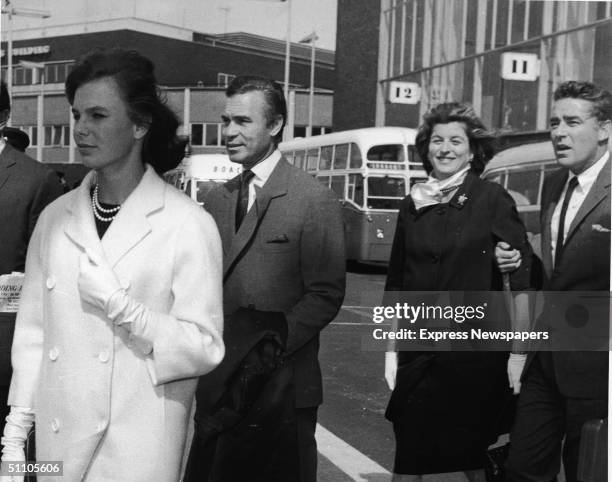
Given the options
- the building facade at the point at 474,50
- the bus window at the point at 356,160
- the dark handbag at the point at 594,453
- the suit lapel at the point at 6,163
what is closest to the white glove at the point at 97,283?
the suit lapel at the point at 6,163

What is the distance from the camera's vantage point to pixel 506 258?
3369 mm

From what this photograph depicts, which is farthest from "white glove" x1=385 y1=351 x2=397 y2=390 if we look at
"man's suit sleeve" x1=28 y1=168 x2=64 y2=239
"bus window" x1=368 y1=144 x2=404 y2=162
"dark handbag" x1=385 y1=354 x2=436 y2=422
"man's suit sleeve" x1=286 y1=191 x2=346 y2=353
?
"bus window" x1=368 y1=144 x2=404 y2=162

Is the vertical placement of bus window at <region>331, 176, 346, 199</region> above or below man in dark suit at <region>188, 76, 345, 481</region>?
below

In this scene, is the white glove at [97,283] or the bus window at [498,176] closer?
the white glove at [97,283]

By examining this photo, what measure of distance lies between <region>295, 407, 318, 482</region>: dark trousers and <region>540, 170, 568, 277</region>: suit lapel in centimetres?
84

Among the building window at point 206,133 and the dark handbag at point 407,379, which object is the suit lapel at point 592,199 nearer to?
the dark handbag at point 407,379

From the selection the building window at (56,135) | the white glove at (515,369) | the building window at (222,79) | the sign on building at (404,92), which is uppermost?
the sign on building at (404,92)

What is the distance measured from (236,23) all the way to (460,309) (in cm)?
117

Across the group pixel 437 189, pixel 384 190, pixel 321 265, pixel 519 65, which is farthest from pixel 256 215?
pixel 384 190

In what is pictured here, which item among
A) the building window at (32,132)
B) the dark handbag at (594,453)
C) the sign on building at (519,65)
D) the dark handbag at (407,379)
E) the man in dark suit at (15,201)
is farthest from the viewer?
the sign on building at (519,65)

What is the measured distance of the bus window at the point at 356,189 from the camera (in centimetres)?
1418

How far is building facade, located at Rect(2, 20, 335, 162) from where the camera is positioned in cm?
325

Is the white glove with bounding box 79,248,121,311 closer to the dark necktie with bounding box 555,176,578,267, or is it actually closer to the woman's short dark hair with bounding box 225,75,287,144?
the woman's short dark hair with bounding box 225,75,287,144

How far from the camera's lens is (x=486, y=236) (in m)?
3.43
